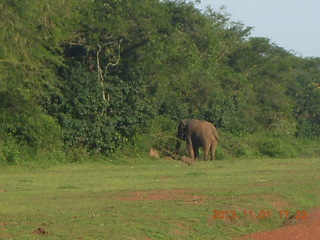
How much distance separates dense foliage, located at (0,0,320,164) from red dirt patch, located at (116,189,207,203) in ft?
24.3

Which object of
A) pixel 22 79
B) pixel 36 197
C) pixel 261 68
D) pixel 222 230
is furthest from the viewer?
pixel 261 68

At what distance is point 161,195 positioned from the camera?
15.5 m

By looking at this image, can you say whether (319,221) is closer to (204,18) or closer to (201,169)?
(201,169)

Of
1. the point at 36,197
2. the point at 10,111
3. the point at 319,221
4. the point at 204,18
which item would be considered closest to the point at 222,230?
the point at 319,221

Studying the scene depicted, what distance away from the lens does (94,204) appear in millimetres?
14047

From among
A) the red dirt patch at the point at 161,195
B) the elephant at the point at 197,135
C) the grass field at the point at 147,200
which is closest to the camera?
the grass field at the point at 147,200

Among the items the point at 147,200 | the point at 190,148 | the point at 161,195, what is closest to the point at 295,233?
the point at 147,200

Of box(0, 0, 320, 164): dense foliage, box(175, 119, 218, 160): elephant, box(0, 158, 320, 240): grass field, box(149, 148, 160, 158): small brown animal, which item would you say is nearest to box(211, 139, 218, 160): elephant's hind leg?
box(175, 119, 218, 160): elephant

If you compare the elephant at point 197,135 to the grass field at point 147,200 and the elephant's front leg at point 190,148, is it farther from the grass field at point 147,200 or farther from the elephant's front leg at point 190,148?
the grass field at point 147,200

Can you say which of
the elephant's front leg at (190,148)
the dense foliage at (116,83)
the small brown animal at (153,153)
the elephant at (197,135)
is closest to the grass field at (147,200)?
the dense foliage at (116,83)

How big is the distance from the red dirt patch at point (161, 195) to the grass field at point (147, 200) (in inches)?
0.7

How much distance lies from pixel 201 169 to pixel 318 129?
19565 millimetres

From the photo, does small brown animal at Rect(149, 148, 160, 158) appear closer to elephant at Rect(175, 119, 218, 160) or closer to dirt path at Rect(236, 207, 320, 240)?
elephant at Rect(175, 119, 218, 160)

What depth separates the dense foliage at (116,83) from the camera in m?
23.8
